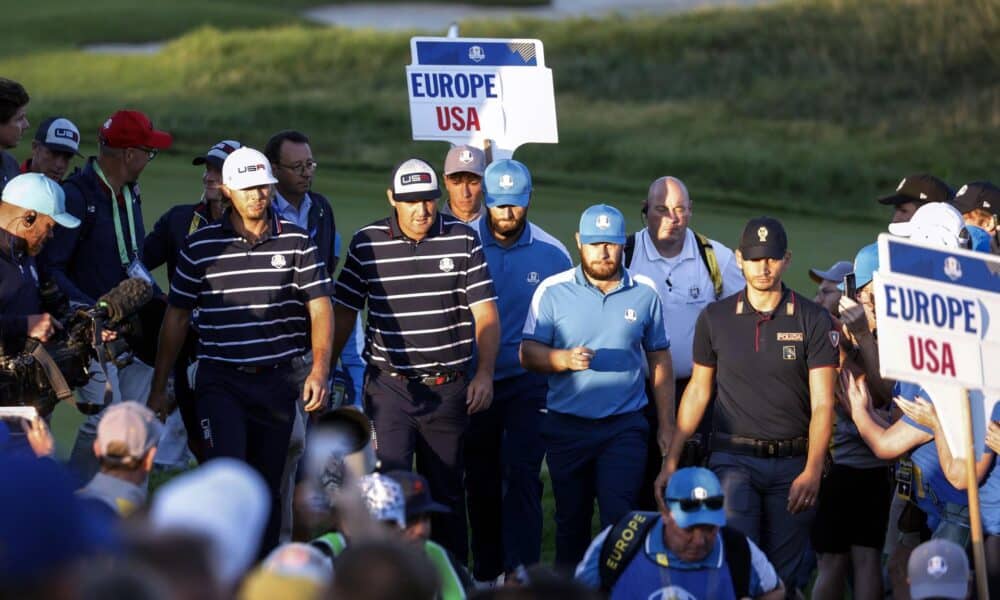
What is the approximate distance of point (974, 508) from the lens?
6617mm

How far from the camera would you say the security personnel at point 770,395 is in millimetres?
7789

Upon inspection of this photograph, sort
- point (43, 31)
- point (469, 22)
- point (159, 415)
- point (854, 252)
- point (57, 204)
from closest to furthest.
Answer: point (57, 204) → point (159, 415) → point (854, 252) → point (469, 22) → point (43, 31)

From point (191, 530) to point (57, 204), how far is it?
470 centimetres

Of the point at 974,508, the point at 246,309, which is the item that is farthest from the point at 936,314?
the point at 246,309

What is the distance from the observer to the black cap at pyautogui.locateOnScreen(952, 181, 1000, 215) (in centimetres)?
959

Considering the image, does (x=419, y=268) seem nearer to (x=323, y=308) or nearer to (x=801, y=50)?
(x=323, y=308)

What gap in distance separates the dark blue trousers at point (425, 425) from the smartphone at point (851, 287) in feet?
6.11

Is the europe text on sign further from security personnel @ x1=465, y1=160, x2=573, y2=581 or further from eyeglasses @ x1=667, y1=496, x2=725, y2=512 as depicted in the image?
security personnel @ x1=465, y1=160, x2=573, y2=581

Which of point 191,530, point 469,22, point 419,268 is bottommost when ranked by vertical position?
point 191,530

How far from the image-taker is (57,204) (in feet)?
24.6

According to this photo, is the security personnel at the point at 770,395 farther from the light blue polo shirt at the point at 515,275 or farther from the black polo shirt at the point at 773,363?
the light blue polo shirt at the point at 515,275

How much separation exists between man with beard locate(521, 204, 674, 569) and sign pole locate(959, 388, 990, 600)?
1758 mm

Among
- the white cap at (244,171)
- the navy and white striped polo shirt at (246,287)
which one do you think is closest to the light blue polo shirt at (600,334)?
the navy and white striped polo shirt at (246,287)

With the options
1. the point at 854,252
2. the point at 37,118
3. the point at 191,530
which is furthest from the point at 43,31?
the point at 191,530
